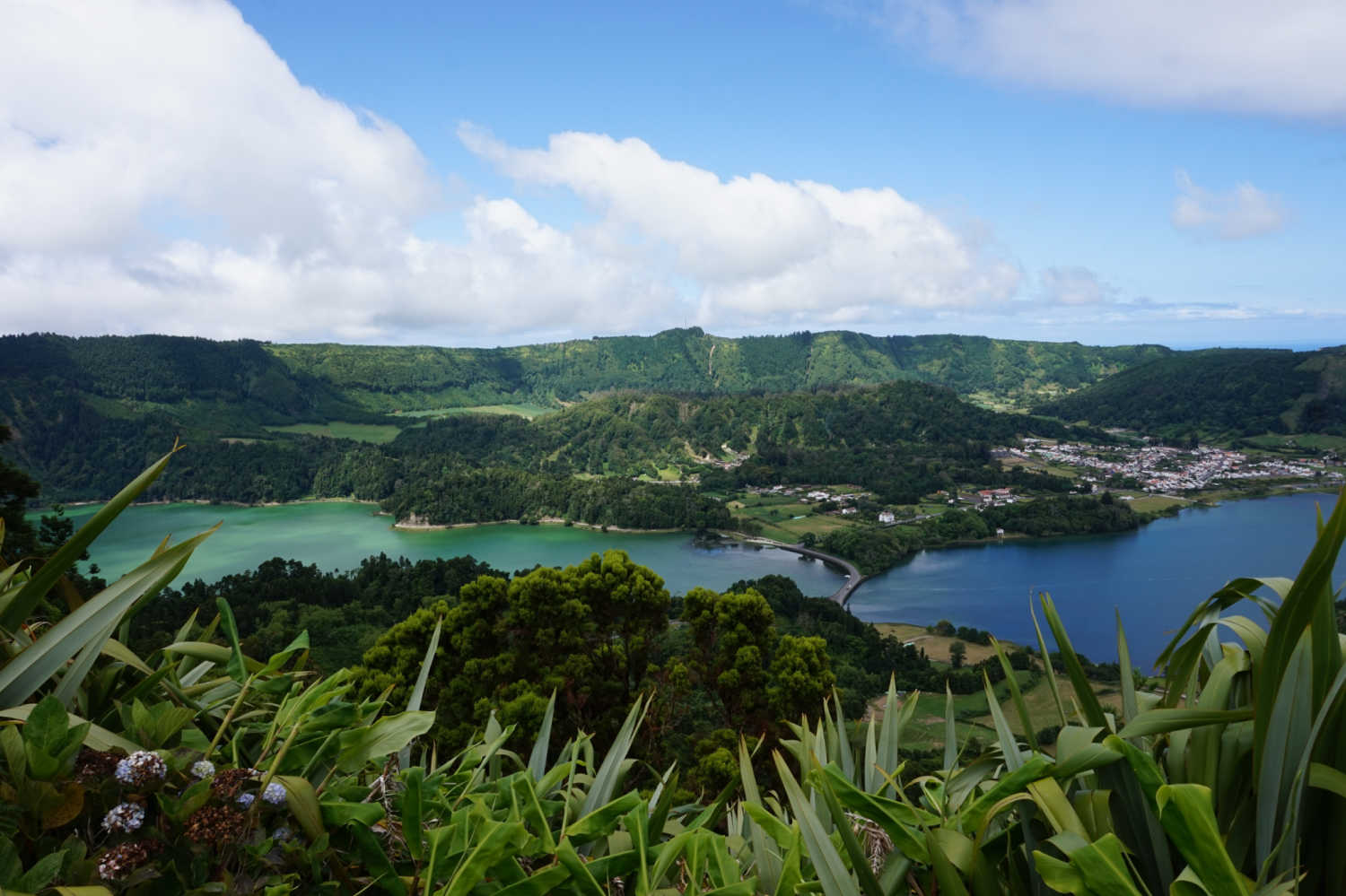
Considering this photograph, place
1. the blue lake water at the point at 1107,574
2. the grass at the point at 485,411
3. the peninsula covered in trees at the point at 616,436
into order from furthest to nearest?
the grass at the point at 485,411, the peninsula covered in trees at the point at 616,436, the blue lake water at the point at 1107,574

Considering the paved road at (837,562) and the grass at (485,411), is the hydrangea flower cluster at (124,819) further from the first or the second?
the grass at (485,411)

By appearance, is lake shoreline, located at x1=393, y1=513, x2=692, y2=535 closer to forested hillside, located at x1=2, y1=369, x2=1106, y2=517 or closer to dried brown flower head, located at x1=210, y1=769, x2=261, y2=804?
forested hillside, located at x1=2, y1=369, x2=1106, y2=517

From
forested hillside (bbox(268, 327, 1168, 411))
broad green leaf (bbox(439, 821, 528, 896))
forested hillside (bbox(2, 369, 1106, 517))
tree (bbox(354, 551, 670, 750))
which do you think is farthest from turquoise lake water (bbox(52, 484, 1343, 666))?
forested hillside (bbox(268, 327, 1168, 411))

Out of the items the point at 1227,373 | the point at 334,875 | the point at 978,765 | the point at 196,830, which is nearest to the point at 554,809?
the point at 334,875

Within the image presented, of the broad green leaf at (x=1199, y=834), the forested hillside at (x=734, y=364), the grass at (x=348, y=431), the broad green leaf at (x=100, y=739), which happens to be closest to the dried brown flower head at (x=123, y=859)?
the broad green leaf at (x=100, y=739)

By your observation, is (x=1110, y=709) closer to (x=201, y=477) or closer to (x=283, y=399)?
(x=201, y=477)

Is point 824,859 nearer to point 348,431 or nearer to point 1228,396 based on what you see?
point 348,431

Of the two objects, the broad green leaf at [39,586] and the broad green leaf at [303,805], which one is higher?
the broad green leaf at [39,586]
